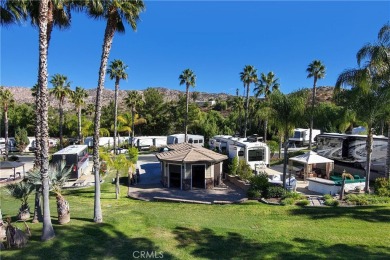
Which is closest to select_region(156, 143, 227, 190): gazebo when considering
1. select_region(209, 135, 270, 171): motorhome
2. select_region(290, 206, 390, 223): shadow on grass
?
select_region(209, 135, 270, 171): motorhome

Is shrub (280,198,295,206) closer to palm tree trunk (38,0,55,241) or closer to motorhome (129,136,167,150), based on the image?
palm tree trunk (38,0,55,241)

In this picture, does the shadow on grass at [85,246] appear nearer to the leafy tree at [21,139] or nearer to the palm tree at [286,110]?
the palm tree at [286,110]

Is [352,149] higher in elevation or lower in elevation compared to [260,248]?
higher

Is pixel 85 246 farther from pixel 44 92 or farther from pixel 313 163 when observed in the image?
pixel 313 163

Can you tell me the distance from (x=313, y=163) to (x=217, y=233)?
14.5 meters

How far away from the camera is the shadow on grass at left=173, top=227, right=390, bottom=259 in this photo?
30.0ft

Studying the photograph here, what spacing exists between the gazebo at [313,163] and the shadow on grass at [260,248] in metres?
12.3

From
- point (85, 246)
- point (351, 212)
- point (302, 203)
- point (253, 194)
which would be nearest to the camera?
point (85, 246)

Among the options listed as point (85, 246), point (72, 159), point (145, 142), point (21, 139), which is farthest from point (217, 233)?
point (21, 139)

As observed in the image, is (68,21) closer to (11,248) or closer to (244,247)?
(11,248)

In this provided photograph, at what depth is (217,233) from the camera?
1127 cm

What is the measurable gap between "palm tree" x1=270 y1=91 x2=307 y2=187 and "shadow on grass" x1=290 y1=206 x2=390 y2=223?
3774 millimetres

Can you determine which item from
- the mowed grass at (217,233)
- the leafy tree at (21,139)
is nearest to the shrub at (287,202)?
the mowed grass at (217,233)

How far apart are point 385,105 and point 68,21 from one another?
18.6 m
